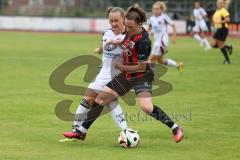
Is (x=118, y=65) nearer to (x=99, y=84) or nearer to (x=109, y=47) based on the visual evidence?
(x=109, y=47)

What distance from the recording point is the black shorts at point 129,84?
1052cm

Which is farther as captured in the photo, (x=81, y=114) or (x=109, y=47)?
(x=81, y=114)

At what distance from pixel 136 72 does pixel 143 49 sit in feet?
1.17

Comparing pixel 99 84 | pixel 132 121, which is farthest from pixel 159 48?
pixel 99 84

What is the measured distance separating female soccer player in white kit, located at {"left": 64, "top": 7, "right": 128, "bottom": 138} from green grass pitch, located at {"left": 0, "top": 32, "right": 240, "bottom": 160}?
15.3 inches

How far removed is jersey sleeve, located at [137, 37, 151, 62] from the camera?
408 inches

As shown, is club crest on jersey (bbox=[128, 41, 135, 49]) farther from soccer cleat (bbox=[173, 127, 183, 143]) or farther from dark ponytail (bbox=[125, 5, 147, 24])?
soccer cleat (bbox=[173, 127, 183, 143])

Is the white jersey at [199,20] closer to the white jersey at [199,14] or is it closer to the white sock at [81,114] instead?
the white jersey at [199,14]

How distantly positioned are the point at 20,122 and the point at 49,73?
31.8ft

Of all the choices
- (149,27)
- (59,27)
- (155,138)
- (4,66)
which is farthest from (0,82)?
(59,27)

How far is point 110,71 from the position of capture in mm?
10898

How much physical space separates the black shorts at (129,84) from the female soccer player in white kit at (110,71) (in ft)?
0.88

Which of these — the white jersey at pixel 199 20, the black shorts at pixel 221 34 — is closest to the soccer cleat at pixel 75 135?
the black shorts at pixel 221 34

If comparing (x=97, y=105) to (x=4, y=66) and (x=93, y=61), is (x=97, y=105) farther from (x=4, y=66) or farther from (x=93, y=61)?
(x=4, y=66)
